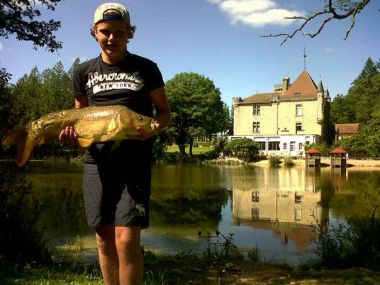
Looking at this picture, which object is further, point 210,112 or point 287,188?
point 210,112

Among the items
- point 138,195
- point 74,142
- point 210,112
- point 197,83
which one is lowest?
point 138,195

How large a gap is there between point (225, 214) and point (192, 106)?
48.1 meters

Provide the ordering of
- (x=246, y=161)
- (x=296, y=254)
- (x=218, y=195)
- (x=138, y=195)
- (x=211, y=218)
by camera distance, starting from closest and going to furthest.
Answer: (x=138, y=195)
(x=296, y=254)
(x=211, y=218)
(x=218, y=195)
(x=246, y=161)

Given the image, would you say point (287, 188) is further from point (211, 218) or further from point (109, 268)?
point (109, 268)

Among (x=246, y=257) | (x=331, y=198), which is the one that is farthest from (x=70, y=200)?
(x=331, y=198)

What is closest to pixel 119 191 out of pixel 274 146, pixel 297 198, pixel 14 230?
pixel 14 230

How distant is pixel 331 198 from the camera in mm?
20938

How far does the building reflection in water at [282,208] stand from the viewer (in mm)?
13469

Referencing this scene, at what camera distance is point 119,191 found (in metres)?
3.44

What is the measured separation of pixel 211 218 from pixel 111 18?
514 inches

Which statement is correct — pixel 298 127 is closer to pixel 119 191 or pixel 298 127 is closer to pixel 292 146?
pixel 292 146

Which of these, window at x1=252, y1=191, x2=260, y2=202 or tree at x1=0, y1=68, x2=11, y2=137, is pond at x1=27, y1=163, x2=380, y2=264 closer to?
window at x1=252, y1=191, x2=260, y2=202

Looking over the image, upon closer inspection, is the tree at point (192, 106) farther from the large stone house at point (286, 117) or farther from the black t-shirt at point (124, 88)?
the black t-shirt at point (124, 88)

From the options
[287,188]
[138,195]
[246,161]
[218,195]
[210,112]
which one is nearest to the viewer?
[138,195]
